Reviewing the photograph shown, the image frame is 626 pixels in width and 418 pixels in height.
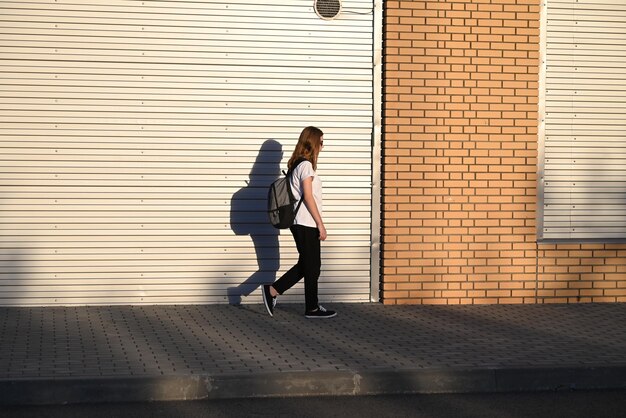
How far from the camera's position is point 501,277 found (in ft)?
40.8

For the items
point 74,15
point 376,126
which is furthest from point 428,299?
point 74,15

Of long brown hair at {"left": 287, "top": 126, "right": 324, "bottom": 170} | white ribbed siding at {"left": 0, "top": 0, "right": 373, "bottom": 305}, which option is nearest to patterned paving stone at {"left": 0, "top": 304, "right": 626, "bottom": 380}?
white ribbed siding at {"left": 0, "top": 0, "right": 373, "bottom": 305}

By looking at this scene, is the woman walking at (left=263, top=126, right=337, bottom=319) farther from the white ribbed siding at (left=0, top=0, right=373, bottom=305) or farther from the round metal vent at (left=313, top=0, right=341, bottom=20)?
the round metal vent at (left=313, top=0, right=341, bottom=20)

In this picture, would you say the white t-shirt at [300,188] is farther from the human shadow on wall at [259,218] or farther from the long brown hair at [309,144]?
the human shadow on wall at [259,218]

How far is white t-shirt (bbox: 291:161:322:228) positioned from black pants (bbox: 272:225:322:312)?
0.20 ft

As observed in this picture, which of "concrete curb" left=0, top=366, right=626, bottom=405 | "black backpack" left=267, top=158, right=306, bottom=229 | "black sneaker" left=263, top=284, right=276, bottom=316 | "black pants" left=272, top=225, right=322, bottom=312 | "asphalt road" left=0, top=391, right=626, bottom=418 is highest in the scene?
"black backpack" left=267, top=158, right=306, bottom=229

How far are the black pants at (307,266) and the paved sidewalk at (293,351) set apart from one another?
0.29m

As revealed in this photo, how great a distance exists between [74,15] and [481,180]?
4.48 meters

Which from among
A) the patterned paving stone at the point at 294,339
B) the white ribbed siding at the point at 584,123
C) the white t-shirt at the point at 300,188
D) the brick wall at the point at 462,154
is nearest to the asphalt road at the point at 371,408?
the patterned paving stone at the point at 294,339

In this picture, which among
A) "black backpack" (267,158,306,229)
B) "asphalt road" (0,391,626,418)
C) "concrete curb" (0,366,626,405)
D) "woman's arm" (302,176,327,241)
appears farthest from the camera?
"black backpack" (267,158,306,229)

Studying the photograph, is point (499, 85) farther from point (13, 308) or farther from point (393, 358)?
point (13, 308)

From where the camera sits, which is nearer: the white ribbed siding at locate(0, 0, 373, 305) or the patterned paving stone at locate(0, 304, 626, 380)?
the patterned paving stone at locate(0, 304, 626, 380)

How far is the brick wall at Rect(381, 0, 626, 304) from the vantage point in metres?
12.2

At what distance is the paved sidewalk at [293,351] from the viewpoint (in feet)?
26.4
